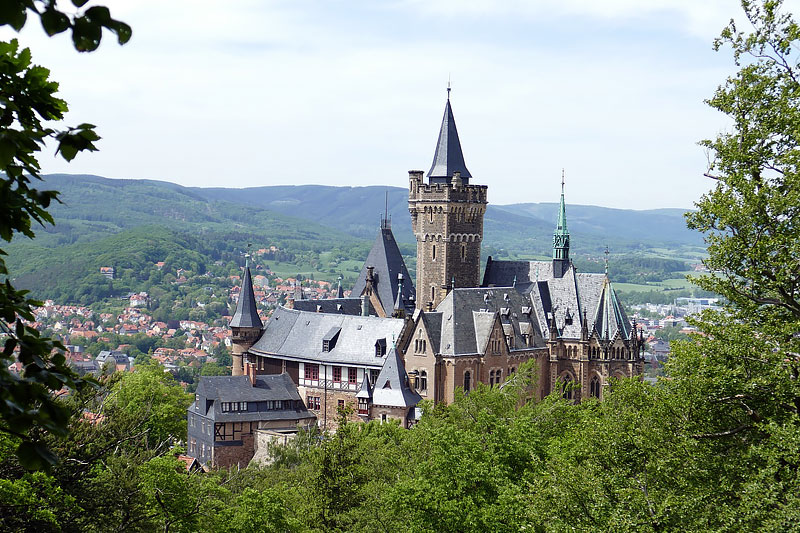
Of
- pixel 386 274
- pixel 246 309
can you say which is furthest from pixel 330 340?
pixel 386 274

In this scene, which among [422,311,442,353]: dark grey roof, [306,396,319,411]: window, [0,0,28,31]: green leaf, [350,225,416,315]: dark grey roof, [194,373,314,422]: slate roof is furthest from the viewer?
[350,225,416,315]: dark grey roof

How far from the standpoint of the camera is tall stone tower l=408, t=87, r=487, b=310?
3137 inches

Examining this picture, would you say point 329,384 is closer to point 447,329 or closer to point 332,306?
point 447,329

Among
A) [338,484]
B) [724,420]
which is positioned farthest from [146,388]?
[724,420]

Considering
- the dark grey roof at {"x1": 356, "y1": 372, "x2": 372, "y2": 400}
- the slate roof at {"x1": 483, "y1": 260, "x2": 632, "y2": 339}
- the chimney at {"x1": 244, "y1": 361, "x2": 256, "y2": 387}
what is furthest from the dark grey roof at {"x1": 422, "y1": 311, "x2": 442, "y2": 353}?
the chimney at {"x1": 244, "y1": 361, "x2": 256, "y2": 387}

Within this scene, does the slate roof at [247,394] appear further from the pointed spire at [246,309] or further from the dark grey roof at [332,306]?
the dark grey roof at [332,306]

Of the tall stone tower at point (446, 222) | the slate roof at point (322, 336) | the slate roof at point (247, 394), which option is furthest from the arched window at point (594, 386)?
the slate roof at point (247, 394)

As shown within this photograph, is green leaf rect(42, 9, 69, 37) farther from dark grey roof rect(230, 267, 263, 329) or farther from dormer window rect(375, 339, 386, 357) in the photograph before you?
dark grey roof rect(230, 267, 263, 329)

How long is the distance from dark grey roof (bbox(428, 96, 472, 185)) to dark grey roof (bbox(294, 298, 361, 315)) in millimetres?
13975

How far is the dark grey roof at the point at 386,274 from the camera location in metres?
86.9

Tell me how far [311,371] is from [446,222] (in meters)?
17.0

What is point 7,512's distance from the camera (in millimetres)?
20766

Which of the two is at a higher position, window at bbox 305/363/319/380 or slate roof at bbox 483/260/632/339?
slate roof at bbox 483/260/632/339

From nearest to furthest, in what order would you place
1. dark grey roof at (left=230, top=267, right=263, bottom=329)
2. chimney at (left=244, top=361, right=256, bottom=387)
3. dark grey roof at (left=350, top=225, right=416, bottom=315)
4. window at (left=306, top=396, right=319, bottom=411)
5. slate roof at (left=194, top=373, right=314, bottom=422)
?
slate roof at (left=194, top=373, right=314, bottom=422), chimney at (left=244, top=361, right=256, bottom=387), window at (left=306, top=396, right=319, bottom=411), dark grey roof at (left=230, top=267, right=263, bottom=329), dark grey roof at (left=350, top=225, right=416, bottom=315)
